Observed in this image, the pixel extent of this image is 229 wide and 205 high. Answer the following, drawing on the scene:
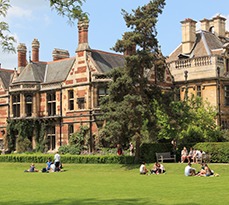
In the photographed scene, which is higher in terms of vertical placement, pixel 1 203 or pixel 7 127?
pixel 7 127

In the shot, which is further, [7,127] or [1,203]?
[7,127]

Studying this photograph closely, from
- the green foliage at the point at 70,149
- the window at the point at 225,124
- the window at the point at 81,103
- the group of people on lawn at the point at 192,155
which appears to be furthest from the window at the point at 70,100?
the group of people on lawn at the point at 192,155

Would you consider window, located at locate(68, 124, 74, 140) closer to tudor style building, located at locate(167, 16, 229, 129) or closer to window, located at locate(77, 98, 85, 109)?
window, located at locate(77, 98, 85, 109)

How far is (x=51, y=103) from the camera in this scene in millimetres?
51375

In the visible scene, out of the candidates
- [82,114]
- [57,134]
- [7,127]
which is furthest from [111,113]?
[7,127]

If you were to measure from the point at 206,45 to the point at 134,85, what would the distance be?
18.1 meters

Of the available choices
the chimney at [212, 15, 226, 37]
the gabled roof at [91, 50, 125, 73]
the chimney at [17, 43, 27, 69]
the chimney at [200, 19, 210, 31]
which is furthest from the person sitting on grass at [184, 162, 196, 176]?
the chimney at [17, 43, 27, 69]

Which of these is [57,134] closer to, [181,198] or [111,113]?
[111,113]

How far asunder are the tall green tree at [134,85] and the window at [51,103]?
629 inches

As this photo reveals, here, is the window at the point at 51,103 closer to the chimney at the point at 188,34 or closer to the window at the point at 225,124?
the chimney at the point at 188,34

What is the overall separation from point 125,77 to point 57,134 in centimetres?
1778

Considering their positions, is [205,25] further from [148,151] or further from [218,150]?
[218,150]

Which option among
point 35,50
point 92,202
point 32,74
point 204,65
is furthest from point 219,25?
point 92,202

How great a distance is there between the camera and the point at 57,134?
164ft
